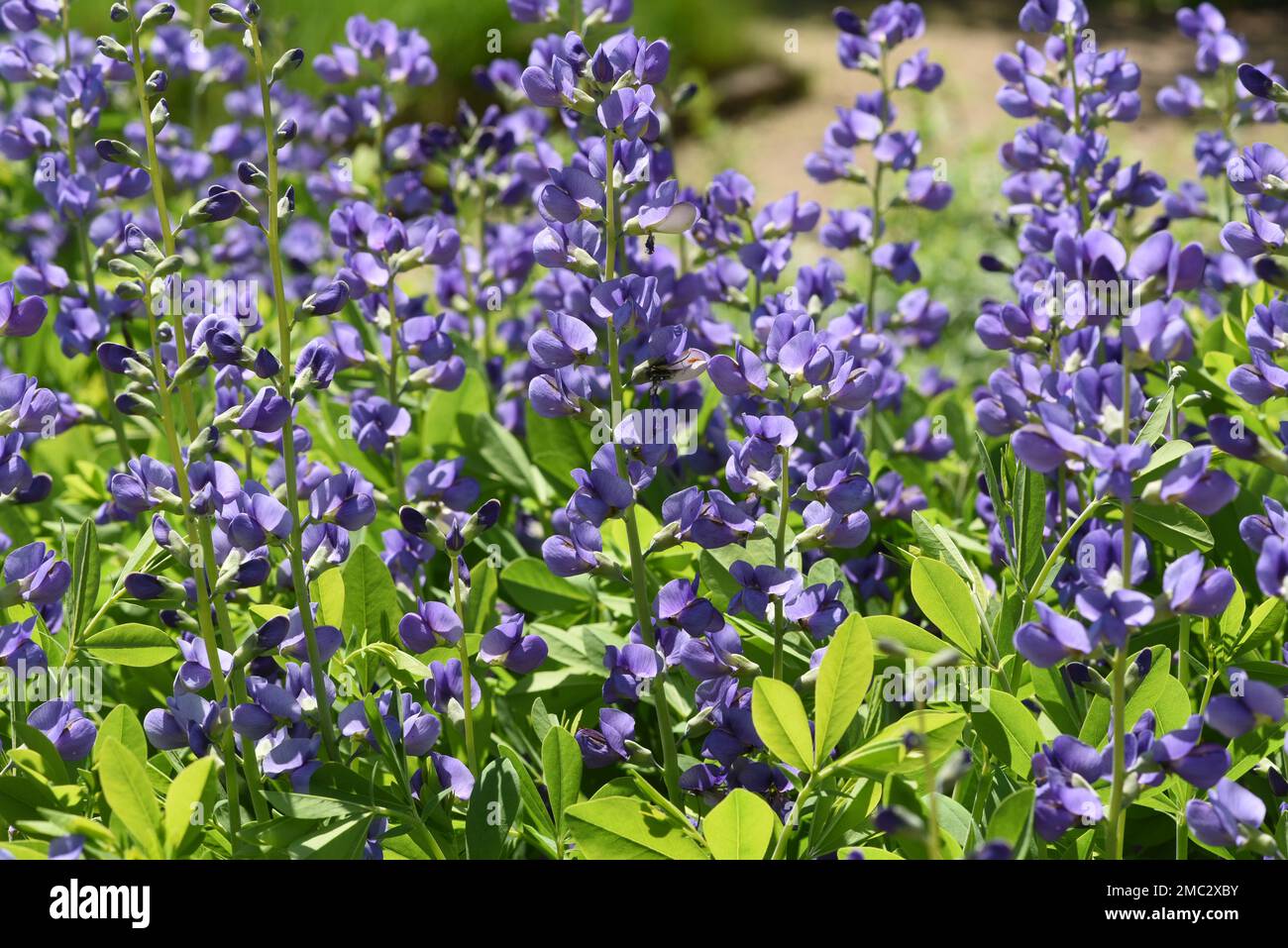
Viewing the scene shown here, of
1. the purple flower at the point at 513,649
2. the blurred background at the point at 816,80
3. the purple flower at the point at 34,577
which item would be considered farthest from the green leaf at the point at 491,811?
the blurred background at the point at 816,80

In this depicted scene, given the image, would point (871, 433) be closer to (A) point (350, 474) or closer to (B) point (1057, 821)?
(A) point (350, 474)

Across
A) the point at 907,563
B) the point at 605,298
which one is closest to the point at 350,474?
the point at 605,298

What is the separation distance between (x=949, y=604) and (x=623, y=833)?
0.50m

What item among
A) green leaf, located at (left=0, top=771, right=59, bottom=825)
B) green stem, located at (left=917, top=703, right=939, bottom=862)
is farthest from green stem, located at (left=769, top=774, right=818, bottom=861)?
green leaf, located at (left=0, top=771, right=59, bottom=825)

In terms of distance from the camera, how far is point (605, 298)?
1.60 m

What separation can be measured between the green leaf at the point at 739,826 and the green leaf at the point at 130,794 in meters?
0.58

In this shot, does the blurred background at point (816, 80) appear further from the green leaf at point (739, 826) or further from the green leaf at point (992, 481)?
the green leaf at point (739, 826)

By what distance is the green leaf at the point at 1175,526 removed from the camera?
1648 mm

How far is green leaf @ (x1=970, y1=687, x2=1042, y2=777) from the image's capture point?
1.53 m

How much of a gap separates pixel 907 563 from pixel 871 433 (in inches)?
27.4

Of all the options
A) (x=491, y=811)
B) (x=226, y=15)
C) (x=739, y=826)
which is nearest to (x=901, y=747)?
(x=739, y=826)

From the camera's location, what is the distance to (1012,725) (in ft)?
5.03

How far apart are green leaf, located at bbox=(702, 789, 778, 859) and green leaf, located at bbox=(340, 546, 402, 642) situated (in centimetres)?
60

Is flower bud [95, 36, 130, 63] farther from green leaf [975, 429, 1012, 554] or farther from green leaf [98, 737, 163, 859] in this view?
green leaf [975, 429, 1012, 554]
